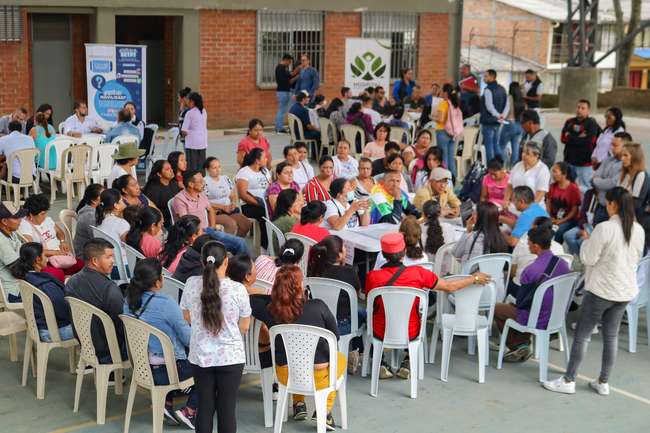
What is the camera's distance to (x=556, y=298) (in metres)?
6.92

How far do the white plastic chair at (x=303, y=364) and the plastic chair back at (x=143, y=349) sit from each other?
0.63 metres

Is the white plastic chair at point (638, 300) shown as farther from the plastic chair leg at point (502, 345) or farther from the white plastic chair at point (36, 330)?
the white plastic chair at point (36, 330)

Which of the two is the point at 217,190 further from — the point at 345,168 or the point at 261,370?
the point at 261,370

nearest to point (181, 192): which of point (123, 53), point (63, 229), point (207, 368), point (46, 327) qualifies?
point (63, 229)

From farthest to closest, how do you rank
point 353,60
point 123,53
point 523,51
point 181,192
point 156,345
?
1. point 523,51
2. point 353,60
3. point 123,53
4. point 181,192
5. point 156,345

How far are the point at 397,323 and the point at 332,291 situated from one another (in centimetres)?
51

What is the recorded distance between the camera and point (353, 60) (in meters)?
18.0

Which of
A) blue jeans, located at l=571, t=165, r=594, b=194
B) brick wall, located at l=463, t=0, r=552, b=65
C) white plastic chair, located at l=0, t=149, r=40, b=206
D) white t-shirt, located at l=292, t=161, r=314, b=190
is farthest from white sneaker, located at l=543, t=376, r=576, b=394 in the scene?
brick wall, located at l=463, t=0, r=552, b=65

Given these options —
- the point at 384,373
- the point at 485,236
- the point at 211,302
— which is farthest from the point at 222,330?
the point at 485,236

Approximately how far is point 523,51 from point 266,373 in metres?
37.2

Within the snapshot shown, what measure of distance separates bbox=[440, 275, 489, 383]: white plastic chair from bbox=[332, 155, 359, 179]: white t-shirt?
3975mm

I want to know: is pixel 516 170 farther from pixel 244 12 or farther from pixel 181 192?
pixel 244 12

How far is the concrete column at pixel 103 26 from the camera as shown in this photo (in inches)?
698

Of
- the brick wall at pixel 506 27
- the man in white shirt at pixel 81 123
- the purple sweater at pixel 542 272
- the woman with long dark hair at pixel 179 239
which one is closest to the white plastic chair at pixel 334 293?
the woman with long dark hair at pixel 179 239
